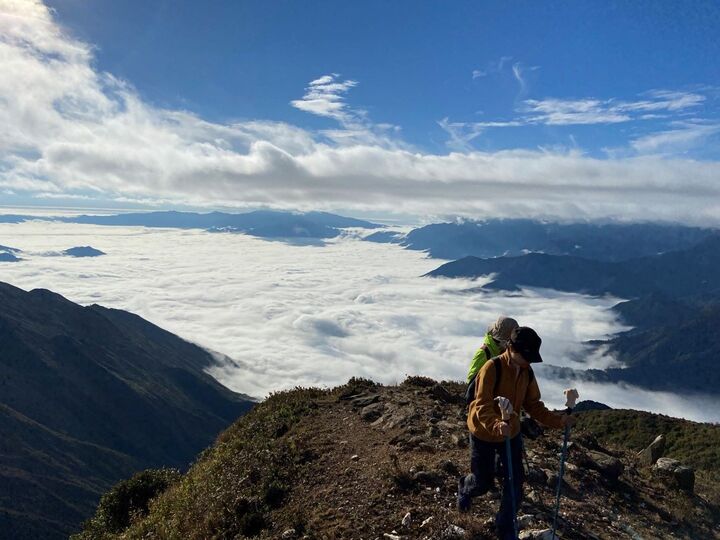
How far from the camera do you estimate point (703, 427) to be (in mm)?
35906

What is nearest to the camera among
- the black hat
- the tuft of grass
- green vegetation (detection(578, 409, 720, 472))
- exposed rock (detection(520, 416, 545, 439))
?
the black hat

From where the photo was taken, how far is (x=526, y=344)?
25.1 feet

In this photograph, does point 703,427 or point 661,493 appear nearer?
point 661,493

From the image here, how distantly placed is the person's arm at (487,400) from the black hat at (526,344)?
545 mm

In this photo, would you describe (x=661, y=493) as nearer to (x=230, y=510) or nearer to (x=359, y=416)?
(x=359, y=416)

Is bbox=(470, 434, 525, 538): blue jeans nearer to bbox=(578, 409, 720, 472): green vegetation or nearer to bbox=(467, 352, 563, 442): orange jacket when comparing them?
bbox=(467, 352, 563, 442): orange jacket

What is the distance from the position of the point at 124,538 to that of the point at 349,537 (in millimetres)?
7255

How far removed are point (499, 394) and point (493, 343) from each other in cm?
167

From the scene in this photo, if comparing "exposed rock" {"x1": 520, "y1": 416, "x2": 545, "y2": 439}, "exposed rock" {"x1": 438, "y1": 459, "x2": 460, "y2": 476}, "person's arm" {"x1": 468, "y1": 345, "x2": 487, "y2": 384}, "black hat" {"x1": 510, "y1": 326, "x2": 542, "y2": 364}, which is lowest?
"exposed rock" {"x1": 520, "y1": 416, "x2": 545, "y2": 439}

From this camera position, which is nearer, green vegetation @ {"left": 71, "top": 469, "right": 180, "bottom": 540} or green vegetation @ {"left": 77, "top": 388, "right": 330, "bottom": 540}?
green vegetation @ {"left": 77, "top": 388, "right": 330, "bottom": 540}

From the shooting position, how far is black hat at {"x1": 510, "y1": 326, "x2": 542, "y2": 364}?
300 inches

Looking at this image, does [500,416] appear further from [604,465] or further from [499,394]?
[604,465]

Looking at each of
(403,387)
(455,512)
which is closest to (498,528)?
(455,512)

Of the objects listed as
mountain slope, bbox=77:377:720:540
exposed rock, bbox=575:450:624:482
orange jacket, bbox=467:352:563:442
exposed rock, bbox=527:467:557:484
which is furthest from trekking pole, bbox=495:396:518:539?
exposed rock, bbox=575:450:624:482
